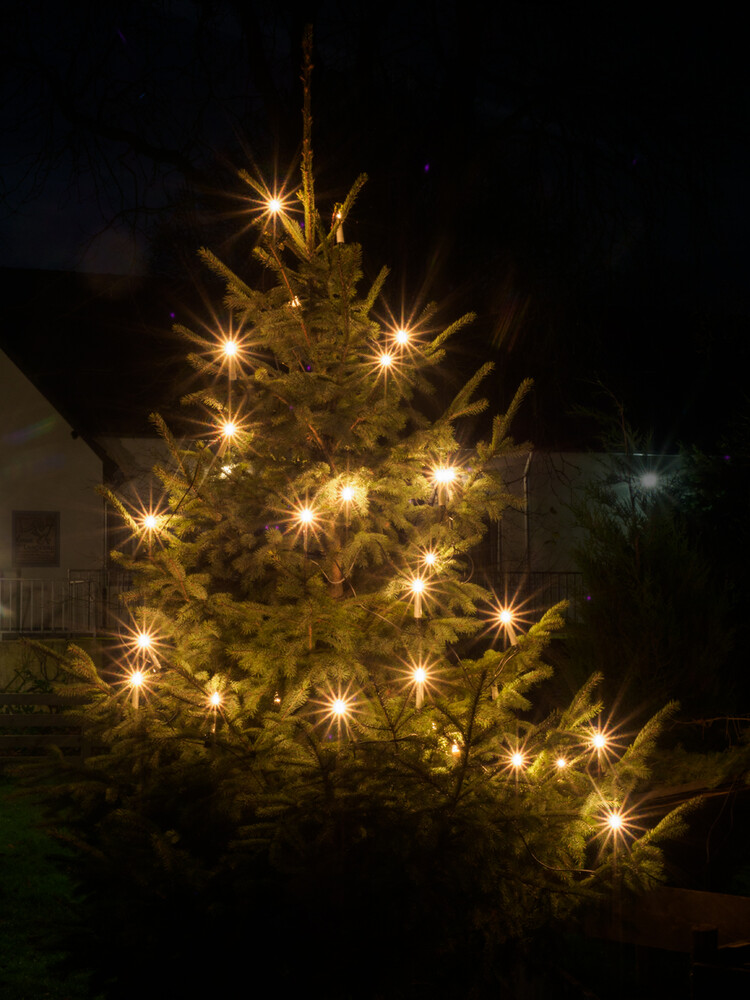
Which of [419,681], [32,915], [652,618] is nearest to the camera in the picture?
[419,681]

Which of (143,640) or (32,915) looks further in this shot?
(32,915)

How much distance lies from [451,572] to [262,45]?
20.5ft

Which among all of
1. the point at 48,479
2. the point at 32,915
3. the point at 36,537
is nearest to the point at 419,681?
the point at 32,915

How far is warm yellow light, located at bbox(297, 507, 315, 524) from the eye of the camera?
4.25 metres

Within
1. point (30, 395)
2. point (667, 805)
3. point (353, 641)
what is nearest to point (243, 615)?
point (353, 641)

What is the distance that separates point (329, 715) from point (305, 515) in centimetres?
99

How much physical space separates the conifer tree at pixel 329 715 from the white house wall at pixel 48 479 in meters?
12.9

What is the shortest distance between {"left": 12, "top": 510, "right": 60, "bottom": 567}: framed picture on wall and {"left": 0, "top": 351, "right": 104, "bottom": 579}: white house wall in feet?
0.26

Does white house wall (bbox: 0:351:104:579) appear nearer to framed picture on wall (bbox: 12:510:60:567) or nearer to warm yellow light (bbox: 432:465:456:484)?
framed picture on wall (bbox: 12:510:60:567)

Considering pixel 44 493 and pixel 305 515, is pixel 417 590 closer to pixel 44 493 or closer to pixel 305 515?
pixel 305 515

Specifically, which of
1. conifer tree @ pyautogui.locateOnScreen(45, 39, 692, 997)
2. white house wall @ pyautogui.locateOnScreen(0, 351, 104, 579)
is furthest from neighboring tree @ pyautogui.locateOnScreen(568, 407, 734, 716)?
white house wall @ pyautogui.locateOnScreen(0, 351, 104, 579)

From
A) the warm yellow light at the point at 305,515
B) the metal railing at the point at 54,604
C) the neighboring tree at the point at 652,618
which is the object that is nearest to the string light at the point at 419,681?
the warm yellow light at the point at 305,515

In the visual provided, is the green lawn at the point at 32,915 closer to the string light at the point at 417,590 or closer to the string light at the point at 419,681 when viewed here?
the string light at the point at 419,681

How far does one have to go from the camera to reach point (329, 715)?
3998mm
